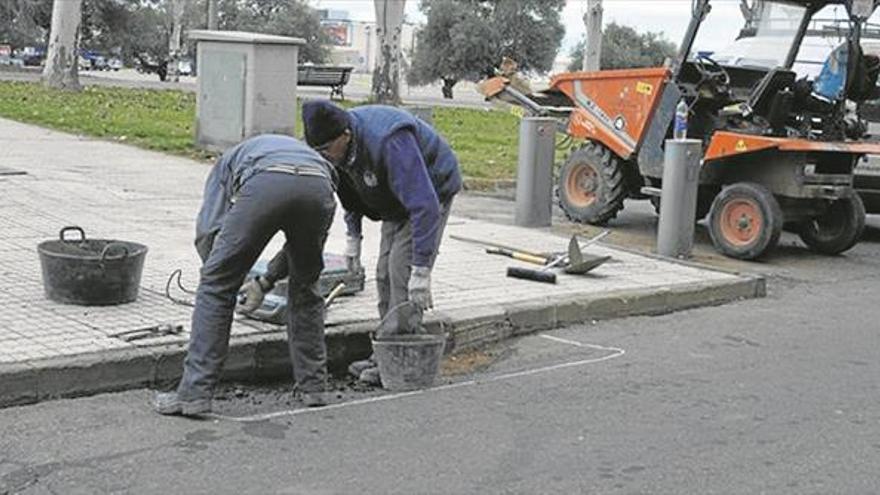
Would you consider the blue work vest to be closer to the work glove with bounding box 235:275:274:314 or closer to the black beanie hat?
the black beanie hat

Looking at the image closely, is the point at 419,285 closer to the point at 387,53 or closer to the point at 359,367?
the point at 359,367

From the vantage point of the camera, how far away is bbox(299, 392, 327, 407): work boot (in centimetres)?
601

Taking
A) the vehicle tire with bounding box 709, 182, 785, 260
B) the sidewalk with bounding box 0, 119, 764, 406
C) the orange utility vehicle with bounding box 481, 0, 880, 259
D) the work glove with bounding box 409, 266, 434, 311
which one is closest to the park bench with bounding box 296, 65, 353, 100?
the sidewalk with bounding box 0, 119, 764, 406

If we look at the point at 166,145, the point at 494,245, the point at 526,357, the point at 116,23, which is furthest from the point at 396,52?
the point at 116,23

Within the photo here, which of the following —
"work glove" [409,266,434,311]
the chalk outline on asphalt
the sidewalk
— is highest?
"work glove" [409,266,434,311]

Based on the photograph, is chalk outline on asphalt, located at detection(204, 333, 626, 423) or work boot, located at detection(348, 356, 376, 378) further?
work boot, located at detection(348, 356, 376, 378)

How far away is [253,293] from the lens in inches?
255

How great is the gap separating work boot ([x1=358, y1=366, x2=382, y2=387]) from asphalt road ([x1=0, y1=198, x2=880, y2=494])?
156mm

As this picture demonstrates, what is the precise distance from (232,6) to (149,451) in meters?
65.3

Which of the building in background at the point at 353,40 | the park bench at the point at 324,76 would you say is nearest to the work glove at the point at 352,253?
the park bench at the point at 324,76

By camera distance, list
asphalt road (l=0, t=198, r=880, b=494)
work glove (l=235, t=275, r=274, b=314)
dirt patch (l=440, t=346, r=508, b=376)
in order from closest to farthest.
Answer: asphalt road (l=0, t=198, r=880, b=494) < work glove (l=235, t=275, r=274, b=314) < dirt patch (l=440, t=346, r=508, b=376)

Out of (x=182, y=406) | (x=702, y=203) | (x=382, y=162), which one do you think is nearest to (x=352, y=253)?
(x=382, y=162)

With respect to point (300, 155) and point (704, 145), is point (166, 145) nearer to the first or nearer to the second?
point (704, 145)

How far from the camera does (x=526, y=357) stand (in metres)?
7.34
